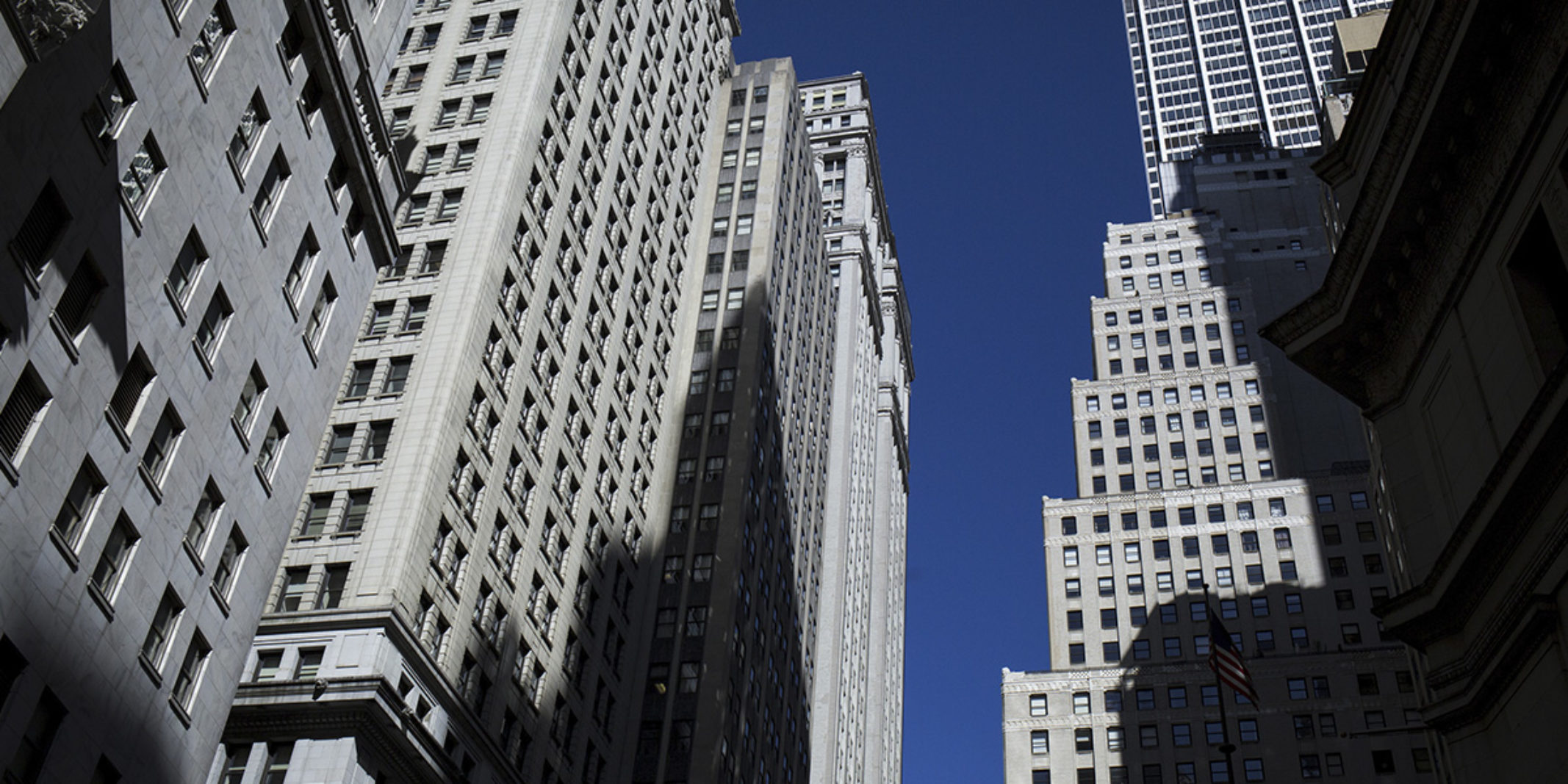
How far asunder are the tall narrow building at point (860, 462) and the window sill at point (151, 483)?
6978cm

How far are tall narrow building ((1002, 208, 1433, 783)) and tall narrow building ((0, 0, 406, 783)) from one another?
222 ft

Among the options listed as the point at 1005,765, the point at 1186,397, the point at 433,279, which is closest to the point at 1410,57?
the point at 433,279

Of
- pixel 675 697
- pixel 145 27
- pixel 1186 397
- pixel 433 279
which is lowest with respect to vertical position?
pixel 145 27

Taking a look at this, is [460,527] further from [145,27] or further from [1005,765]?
[1005,765]

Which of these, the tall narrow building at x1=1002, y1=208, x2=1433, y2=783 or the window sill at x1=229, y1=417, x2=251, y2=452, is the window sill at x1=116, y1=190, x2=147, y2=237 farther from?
the tall narrow building at x1=1002, y1=208, x2=1433, y2=783

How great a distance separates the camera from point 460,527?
192 feet

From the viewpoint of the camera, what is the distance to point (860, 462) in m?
133

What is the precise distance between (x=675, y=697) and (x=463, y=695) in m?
23.3

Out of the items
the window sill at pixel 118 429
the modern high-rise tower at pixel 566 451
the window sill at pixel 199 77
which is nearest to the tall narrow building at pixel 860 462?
the modern high-rise tower at pixel 566 451

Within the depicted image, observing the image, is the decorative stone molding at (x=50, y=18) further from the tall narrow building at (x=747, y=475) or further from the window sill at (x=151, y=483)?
the tall narrow building at (x=747, y=475)

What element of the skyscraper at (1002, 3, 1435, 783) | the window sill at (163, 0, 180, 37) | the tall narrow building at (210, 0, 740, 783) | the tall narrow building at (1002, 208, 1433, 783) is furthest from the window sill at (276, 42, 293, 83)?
the tall narrow building at (1002, 208, 1433, 783)

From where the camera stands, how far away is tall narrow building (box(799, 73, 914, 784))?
112 metres

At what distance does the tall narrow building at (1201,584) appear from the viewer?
98.6m

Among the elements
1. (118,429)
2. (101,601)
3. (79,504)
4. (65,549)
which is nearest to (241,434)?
(118,429)
